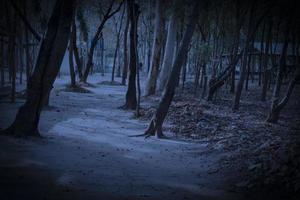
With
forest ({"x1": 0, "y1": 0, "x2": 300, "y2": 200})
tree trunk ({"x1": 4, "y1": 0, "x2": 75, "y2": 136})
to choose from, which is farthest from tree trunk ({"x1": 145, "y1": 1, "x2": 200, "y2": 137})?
tree trunk ({"x1": 4, "y1": 0, "x2": 75, "y2": 136})

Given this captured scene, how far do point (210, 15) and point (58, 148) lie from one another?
18312 millimetres

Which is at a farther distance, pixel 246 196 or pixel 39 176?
pixel 39 176

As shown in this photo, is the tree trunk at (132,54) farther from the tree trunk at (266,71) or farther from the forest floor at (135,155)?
the tree trunk at (266,71)

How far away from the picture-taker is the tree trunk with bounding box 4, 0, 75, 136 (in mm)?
10633

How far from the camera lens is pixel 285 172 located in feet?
23.2

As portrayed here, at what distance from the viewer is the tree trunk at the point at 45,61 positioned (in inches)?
419

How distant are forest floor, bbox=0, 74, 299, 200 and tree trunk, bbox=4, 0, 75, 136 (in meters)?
0.49

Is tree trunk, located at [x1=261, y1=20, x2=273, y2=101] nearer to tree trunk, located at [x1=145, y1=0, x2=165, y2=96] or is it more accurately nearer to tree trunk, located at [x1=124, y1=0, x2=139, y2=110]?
tree trunk, located at [x1=145, y1=0, x2=165, y2=96]

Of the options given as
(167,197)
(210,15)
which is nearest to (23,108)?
(167,197)

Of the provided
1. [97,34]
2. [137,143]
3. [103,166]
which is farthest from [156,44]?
[103,166]

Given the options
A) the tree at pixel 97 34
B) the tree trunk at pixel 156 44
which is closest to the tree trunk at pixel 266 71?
the tree trunk at pixel 156 44

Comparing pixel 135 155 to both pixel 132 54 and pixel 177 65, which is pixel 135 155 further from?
pixel 132 54

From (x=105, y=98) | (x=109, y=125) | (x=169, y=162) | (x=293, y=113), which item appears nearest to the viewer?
(x=169, y=162)

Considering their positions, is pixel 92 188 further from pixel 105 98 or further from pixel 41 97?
pixel 105 98
